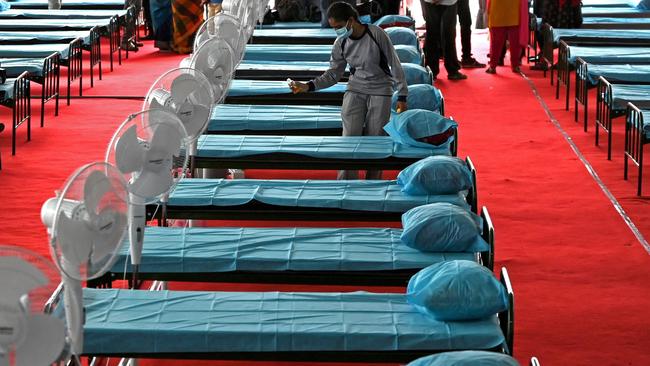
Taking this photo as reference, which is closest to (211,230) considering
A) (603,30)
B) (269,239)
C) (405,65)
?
(269,239)

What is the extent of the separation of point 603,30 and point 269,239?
Result: 25.2ft

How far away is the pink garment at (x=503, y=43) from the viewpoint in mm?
12891

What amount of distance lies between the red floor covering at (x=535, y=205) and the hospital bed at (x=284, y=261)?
37 centimetres

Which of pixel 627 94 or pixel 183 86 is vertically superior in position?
pixel 183 86

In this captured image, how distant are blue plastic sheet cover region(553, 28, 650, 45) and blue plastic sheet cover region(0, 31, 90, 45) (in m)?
4.66

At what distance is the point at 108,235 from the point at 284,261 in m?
1.71

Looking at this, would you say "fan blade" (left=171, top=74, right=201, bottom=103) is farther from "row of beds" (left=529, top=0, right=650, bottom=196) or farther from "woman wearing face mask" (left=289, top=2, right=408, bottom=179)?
"row of beds" (left=529, top=0, right=650, bottom=196)

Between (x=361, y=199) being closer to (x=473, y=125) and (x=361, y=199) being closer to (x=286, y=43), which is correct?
(x=473, y=125)

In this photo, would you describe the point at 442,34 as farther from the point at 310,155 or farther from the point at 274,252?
the point at 274,252

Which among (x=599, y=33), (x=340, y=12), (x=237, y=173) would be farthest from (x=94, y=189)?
(x=599, y=33)

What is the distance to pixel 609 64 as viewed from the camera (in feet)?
35.4

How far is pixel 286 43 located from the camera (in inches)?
494

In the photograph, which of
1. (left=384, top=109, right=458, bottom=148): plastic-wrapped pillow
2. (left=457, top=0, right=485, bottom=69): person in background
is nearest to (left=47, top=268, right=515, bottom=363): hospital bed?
(left=384, top=109, right=458, bottom=148): plastic-wrapped pillow

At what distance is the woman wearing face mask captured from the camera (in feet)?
25.5
